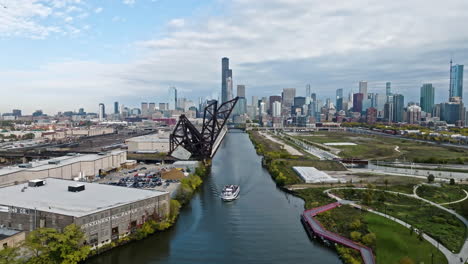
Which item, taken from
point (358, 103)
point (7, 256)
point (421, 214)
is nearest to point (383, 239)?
point (421, 214)

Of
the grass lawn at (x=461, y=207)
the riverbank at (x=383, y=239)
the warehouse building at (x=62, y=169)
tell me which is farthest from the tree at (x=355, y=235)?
the warehouse building at (x=62, y=169)

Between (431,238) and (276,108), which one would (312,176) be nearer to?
(431,238)

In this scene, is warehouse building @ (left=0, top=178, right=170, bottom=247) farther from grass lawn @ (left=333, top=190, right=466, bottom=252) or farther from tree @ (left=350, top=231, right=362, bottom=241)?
grass lawn @ (left=333, top=190, right=466, bottom=252)

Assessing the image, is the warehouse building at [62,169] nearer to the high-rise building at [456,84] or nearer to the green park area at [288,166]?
the green park area at [288,166]

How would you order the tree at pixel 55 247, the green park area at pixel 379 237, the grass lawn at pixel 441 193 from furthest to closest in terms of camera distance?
the grass lawn at pixel 441 193 < the green park area at pixel 379 237 < the tree at pixel 55 247

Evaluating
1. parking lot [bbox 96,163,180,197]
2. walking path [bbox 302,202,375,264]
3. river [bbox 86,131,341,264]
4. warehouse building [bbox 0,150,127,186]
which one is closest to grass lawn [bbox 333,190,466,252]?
walking path [bbox 302,202,375,264]
